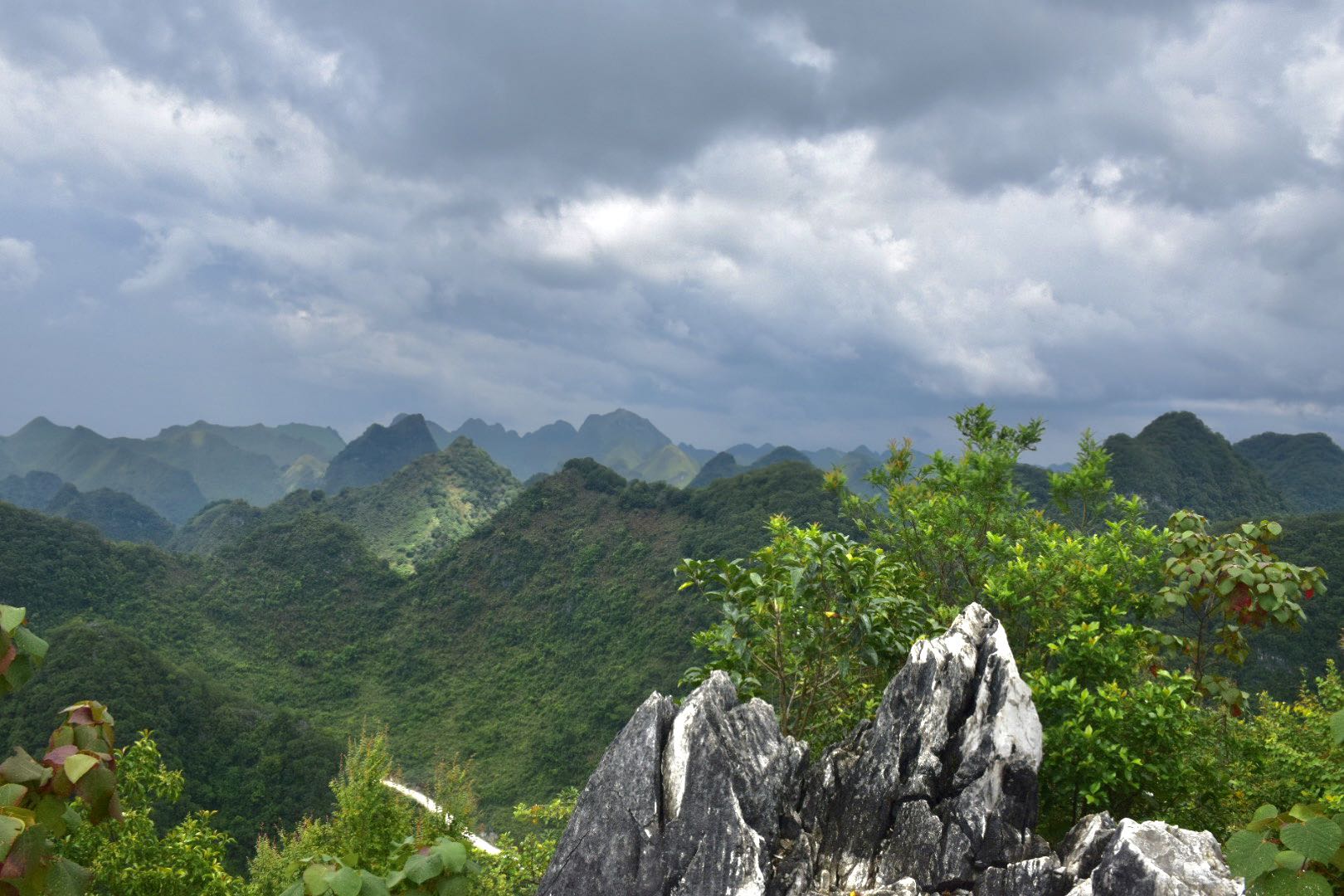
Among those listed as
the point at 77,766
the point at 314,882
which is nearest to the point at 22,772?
the point at 77,766

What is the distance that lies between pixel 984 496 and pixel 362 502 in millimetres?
144573

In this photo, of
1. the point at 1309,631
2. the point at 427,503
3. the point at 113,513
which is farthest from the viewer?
the point at 113,513

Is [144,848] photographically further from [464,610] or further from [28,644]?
[464,610]

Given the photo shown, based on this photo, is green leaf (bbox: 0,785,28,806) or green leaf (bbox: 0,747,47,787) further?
green leaf (bbox: 0,747,47,787)

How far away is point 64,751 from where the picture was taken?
346 cm

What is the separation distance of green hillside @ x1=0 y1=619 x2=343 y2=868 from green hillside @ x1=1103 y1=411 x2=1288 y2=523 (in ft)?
297

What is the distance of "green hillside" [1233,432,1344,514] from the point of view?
358 feet

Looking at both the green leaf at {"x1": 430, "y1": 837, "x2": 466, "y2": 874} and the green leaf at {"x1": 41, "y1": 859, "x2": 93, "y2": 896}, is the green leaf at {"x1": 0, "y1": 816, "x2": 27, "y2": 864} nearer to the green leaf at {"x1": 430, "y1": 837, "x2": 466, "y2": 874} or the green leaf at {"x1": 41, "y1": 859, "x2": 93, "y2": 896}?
the green leaf at {"x1": 41, "y1": 859, "x2": 93, "y2": 896}

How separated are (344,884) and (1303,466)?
163 meters

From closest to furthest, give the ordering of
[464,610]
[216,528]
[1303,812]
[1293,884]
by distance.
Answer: [1293,884] → [1303,812] → [464,610] → [216,528]

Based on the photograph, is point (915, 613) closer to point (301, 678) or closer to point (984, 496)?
point (984, 496)

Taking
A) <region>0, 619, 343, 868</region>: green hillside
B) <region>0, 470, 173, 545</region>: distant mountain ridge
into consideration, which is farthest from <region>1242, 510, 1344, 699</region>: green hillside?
<region>0, 470, 173, 545</region>: distant mountain ridge

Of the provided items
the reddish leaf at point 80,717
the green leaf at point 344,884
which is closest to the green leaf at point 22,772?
the reddish leaf at point 80,717

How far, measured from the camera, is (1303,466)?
396ft
